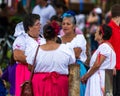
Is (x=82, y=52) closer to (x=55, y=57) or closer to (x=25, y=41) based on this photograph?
(x=25, y=41)

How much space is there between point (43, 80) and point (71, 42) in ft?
4.38

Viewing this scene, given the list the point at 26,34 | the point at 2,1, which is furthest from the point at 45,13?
the point at 26,34

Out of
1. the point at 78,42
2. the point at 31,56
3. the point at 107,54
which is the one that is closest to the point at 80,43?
the point at 78,42

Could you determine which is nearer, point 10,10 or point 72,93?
point 72,93

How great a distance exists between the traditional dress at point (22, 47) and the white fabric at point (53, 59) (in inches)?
19.8

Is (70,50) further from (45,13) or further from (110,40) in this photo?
(45,13)

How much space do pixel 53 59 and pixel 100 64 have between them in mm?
1061

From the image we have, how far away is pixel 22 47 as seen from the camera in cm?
866

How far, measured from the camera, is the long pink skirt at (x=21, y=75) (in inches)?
345

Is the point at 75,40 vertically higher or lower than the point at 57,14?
lower

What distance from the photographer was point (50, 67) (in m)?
8.05

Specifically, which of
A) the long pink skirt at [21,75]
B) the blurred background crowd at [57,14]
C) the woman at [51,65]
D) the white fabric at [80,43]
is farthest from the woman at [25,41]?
the blurred background crowd at [57,14]

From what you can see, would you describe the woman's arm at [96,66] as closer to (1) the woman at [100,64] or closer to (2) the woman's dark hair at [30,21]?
(1) the woman at [100,64]

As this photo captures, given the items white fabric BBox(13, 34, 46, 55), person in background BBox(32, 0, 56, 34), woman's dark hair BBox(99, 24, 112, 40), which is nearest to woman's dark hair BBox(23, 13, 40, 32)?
white fabric BBox(13, 34, 46, 55)
